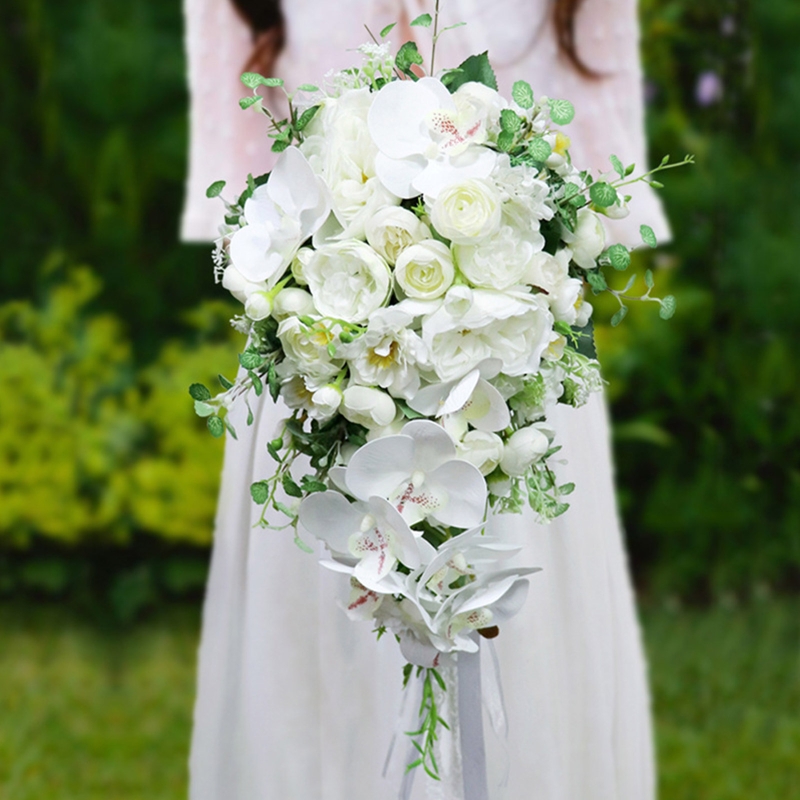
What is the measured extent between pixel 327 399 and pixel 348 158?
0.76 ft

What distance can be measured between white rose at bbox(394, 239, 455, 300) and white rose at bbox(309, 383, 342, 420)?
110 millimetres

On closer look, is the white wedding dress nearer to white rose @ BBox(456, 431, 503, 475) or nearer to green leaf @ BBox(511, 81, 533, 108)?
white rose @ BBox(456, 431, 503, 475)

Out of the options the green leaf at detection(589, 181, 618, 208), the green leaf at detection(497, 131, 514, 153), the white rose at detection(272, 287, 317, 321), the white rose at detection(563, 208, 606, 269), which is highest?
the green leaf at detection(497, 131, 514, 153)

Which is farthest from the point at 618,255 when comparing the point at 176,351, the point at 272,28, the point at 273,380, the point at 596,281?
the point at 176,351

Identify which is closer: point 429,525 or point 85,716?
point 429,525

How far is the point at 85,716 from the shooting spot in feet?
9.59

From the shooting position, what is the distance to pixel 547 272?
102cm

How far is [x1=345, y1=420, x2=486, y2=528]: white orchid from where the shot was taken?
0.98 metres

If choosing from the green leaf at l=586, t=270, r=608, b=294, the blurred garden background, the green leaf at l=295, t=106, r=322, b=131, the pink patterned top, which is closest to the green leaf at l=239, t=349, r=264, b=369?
the green leaf at l=295, t=106, r=322, b=131

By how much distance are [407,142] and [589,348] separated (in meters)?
0.30

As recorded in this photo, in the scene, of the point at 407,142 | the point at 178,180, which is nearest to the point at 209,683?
the point at 407,142

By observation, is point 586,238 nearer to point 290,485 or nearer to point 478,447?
point 478,447

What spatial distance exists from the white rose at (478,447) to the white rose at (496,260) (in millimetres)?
137

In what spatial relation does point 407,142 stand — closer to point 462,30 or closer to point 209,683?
point 462,30
